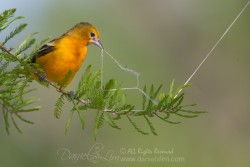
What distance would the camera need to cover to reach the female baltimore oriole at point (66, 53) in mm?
2902

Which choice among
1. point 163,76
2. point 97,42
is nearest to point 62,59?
point 97,42

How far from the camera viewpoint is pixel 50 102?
6152mm

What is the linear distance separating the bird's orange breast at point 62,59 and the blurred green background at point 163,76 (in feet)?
5.41

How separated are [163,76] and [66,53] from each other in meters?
3.08

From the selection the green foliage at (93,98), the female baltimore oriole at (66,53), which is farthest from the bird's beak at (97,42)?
the green foliage at (93,98)

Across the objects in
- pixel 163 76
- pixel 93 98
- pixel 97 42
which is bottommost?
pixel 93 98

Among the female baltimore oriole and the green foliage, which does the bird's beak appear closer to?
the female baltimore oriole

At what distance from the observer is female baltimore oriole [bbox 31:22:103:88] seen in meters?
2.90

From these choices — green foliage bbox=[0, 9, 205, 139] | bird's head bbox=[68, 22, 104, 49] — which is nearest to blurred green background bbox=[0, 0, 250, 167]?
bird's head bbox=[68, 22, 104, 49]

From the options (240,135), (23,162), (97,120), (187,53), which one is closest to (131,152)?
(23,162)

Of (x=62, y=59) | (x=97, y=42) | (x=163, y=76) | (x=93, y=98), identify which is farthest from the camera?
(x=163, y=76)

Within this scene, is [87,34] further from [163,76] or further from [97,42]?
[163,76]

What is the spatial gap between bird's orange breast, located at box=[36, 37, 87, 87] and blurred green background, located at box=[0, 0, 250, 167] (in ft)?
5.41

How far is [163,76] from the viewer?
6.02 m
